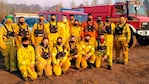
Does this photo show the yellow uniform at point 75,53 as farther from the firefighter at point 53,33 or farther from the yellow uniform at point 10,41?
the yellow uniform at point 10,41

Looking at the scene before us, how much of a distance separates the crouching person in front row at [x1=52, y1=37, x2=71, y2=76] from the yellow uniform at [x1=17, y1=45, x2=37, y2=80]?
0.73 metres

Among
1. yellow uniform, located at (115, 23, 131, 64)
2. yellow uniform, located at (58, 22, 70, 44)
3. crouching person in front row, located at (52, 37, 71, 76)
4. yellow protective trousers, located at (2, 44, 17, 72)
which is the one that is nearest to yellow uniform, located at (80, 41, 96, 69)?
yellow uniform, located at (58, 22, 70, 44)

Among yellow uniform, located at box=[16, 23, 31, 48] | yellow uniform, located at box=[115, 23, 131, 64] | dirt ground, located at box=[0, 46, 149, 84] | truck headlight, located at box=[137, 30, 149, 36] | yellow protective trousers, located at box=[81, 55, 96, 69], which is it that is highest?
yellow uniform, located at box=[16, 23, 31, 48]

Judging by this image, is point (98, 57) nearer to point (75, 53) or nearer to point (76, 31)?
point (75, 53)

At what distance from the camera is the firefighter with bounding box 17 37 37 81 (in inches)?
307

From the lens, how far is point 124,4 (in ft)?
45.8

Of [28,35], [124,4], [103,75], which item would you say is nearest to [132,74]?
[103,75]

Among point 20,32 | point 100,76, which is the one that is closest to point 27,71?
point 20,32

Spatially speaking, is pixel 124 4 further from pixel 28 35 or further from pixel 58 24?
pixel 28 35

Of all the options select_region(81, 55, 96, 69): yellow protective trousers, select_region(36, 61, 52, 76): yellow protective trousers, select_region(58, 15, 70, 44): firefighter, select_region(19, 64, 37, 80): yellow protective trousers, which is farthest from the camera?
select_region(58, 15, 70, 44): firefighter

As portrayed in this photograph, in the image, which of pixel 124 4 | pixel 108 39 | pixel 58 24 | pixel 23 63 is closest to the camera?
pixel 23 63

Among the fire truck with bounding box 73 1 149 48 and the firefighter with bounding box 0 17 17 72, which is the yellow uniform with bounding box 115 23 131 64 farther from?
the firefighter with bounding box 0 17 17 72

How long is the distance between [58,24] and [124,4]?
229 inches

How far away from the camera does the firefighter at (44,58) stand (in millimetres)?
8055
